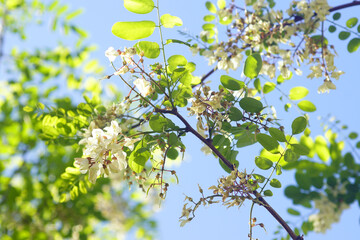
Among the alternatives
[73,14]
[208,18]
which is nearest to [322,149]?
[208,18]

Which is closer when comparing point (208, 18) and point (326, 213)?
point (326, 213)

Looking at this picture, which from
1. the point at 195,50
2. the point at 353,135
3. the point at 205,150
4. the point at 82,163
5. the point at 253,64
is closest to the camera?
the point at 82,163

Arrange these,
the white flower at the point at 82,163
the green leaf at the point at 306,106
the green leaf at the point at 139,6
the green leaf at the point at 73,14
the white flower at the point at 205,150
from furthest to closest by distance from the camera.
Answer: the green leaf at the point at 73,14, the green leaf at the point at 306,106, the white flower at the point at 205,150, the green leaf at the point at 139,6, the white flower at the point at 82,163

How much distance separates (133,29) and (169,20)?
99 millimetres

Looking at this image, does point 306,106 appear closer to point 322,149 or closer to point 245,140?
point 322,149

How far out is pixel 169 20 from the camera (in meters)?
0.81

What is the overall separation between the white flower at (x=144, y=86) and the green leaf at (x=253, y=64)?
240 mm

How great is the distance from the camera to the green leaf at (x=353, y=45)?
4.33 ft

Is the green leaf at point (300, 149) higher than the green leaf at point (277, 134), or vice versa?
the green leaf at point (300, 149)

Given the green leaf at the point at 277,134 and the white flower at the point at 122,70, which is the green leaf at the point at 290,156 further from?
the white flower at the point at 122,70

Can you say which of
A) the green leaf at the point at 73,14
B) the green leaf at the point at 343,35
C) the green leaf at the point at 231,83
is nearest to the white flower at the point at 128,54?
the green leaf at the point at 231,83

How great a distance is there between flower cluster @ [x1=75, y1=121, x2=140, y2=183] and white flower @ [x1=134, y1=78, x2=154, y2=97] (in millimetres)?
108

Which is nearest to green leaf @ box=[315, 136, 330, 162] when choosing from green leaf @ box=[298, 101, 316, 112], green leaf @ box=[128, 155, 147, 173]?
green leaf @ box=[298, 101, 316, 112]

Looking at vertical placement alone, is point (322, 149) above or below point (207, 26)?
below
